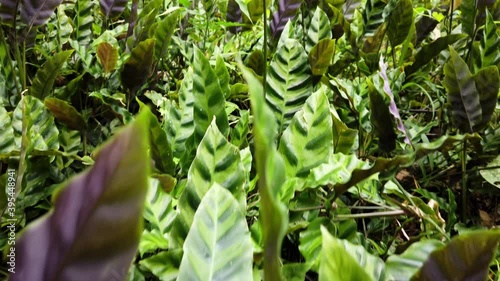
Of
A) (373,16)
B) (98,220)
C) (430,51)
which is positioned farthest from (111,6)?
(98,220)

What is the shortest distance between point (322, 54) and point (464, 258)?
0.67 metres

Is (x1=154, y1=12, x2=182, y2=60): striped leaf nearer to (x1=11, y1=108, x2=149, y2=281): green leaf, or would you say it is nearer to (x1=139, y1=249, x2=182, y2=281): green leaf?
(x1=139, y1=249, x2=182, y2=281): green leaf

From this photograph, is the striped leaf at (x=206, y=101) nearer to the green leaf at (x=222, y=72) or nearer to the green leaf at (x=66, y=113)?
the green leaf at (x=222, y=72)

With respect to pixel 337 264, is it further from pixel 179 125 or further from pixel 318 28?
pixel 318 28

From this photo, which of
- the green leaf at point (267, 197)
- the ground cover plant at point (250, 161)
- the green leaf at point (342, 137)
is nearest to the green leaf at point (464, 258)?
the ground cover plant at point (250, 161)

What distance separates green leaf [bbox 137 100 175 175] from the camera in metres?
0.79

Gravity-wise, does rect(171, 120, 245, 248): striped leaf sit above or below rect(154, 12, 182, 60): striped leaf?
below

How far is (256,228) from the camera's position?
686 mm

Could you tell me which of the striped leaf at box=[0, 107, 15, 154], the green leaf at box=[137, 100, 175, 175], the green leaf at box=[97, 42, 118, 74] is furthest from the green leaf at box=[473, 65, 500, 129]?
the striped leaf at box=[0, 107, 15, 154]

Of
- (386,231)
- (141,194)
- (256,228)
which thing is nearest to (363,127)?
(386,231)

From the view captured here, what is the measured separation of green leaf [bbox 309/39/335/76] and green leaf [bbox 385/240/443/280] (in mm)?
524

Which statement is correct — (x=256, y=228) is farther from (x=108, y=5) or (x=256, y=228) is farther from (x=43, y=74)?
(x=108, y=5)

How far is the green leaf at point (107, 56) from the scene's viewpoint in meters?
1.05

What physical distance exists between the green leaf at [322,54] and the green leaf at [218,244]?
0.53m
